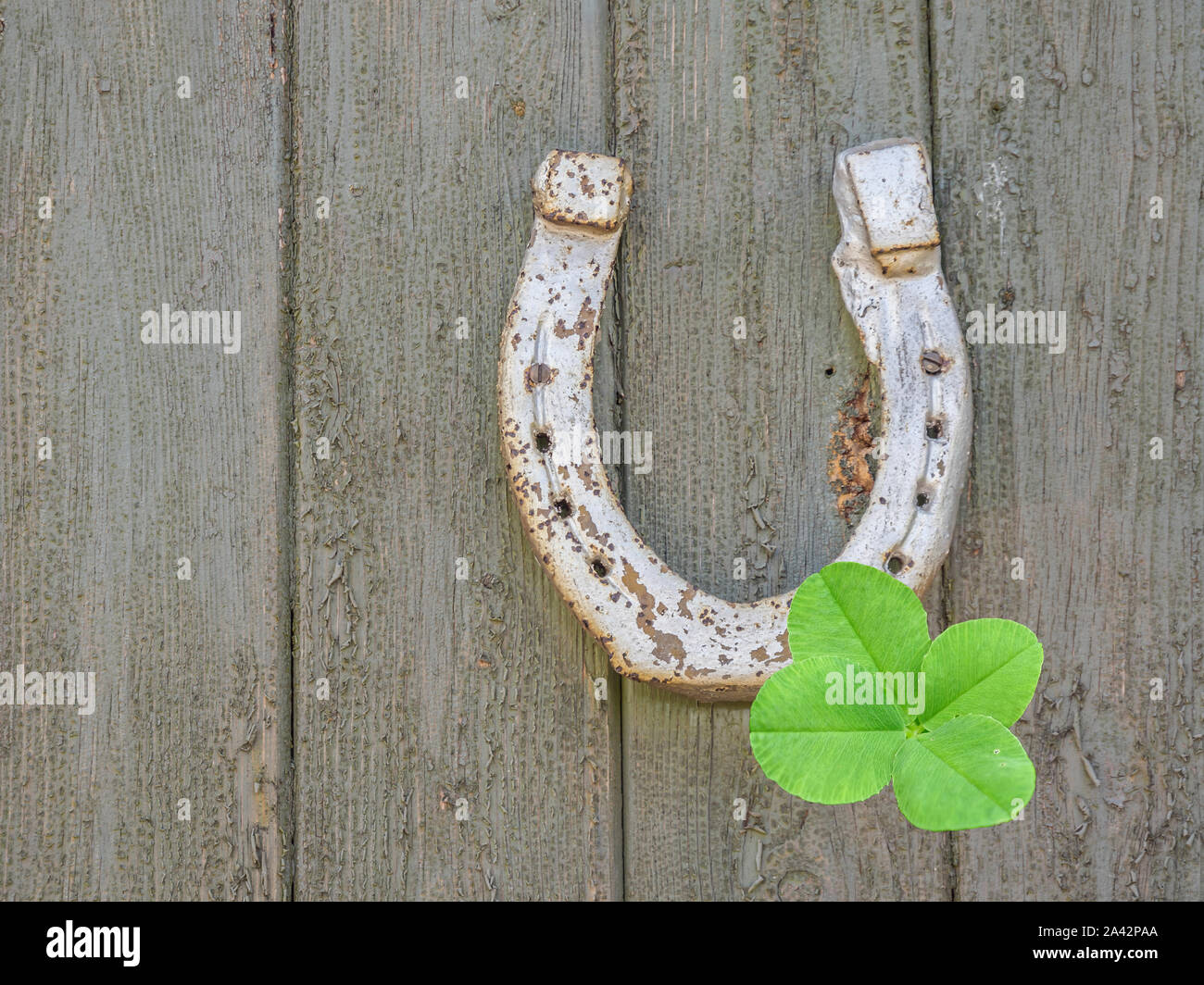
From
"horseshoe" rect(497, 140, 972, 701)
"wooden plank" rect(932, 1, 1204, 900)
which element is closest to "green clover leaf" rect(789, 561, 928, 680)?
"horseshoe" rect(497, 140, 972, 701)

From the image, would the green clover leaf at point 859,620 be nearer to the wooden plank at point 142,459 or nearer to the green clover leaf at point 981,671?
the green clover leaf at point 981,671

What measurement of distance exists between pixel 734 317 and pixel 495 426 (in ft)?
0.67

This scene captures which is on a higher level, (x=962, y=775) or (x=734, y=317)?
(x=734, y=317)

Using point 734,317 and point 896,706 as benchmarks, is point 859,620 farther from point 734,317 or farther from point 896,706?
point 734,317

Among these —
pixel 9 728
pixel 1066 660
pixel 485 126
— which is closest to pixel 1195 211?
pixel 1066 660

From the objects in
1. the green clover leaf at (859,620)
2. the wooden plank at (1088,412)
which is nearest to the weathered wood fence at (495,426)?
the wooden plank at (1088,412)

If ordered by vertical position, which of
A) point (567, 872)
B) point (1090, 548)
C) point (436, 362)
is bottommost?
point (567, 872)

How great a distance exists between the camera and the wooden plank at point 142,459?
79 cm

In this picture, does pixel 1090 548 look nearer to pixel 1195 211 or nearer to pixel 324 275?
pixel 1195 211

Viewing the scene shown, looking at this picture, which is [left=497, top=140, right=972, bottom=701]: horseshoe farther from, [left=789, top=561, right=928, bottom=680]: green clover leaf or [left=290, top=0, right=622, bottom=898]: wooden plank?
[left=789, top=561, right=928, bottom=680]: green clover leaf

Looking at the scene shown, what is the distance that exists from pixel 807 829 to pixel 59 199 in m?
0.76

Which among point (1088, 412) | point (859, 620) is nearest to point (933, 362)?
point (1088, 412)

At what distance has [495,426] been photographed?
31.2 inches

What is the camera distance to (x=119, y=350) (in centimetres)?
80
